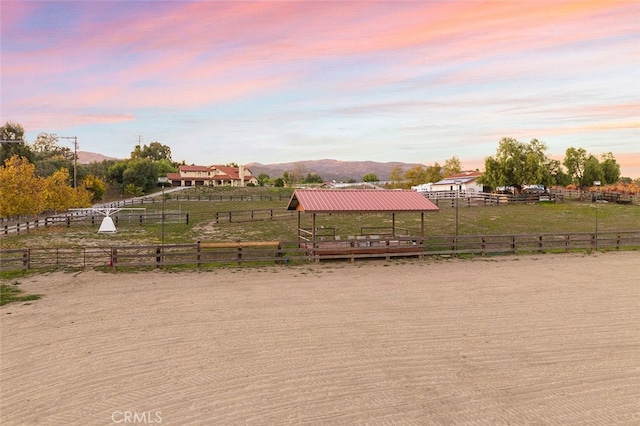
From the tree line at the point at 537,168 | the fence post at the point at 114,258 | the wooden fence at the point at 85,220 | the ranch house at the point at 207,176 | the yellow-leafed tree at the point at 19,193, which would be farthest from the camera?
the ranch house at the point at 207,176

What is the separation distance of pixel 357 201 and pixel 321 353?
43.4 ft

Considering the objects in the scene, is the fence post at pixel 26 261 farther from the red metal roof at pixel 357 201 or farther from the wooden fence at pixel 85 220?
the wooden fence at pixel 85 220

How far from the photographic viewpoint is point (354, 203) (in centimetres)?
2128

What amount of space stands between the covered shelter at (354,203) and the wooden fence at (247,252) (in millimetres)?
461

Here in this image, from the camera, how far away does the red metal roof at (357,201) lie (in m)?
20.4

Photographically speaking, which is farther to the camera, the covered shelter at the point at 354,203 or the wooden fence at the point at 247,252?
the covered shelter at the point at 354,203

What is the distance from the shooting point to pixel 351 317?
11.5 meters

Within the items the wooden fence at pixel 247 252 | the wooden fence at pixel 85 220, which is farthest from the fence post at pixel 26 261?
the wooden fence at pixel 85 220

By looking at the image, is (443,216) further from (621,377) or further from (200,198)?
(200,198)

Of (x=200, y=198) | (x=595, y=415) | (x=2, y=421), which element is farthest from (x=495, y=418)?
(x=200, y=198)

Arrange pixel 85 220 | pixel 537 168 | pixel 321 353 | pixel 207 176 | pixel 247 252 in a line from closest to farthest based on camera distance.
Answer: pixel 321 353, pixel 247 252, pixel 85 220, pixel 537 168, pixel 207 176

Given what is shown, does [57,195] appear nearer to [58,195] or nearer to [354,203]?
[58,195]

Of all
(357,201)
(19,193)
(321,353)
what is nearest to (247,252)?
(357,201)

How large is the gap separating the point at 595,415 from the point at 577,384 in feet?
3.43
